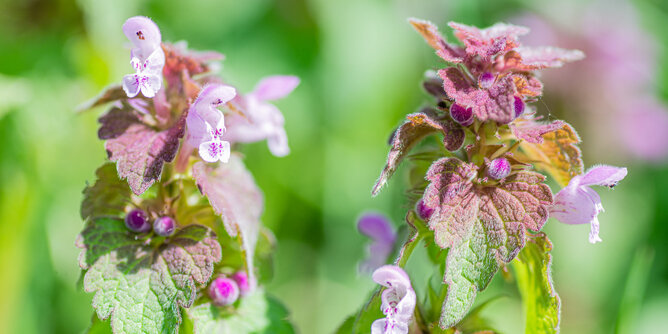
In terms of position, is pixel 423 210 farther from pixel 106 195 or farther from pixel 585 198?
pixel 106 195

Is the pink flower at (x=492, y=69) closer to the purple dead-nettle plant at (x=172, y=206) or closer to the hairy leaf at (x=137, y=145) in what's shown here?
the purple dead-nettle plant at (x=172, y=206)

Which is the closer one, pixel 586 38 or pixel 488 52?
pixel 488 52

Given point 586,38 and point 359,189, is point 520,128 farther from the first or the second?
point 586,38

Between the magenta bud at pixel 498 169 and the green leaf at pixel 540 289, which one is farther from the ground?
the magenta bud at pixel 498 169

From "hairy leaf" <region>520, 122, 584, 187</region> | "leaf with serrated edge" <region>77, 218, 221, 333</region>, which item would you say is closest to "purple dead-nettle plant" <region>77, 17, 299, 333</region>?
"leaf with serrated edge" <region>77, 218, 221, 333</region>

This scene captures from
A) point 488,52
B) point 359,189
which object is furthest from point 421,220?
point 359,189

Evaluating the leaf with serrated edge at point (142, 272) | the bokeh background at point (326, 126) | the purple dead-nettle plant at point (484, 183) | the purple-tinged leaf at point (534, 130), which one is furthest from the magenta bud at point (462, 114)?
the bokeh background at point (326, 126)

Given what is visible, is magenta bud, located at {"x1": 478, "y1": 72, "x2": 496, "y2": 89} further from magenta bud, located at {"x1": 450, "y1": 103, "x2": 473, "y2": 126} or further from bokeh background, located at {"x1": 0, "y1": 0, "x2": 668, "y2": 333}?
bokeh background, located at {"x1": 0, "y1": 0, "x2": 668, "y2": 333}
